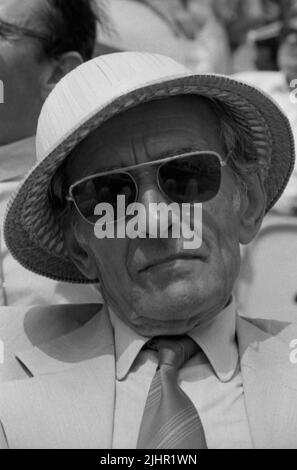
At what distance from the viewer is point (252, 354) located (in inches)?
89.8

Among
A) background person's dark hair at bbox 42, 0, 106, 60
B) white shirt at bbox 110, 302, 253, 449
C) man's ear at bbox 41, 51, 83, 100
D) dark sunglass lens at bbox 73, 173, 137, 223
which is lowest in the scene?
white shirt at bbox 110, 302, 253, 449

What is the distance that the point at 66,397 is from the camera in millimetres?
2197

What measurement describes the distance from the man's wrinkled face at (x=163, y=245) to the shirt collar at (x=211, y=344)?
0.04 m

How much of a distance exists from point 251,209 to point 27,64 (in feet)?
3.56

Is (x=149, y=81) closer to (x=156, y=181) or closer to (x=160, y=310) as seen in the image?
(x=156, y=181)

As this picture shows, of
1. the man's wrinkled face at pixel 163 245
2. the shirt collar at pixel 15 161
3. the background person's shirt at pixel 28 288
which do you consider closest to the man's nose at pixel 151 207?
the man's wrinkled face at pixel 163 245

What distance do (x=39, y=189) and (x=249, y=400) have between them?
682 mm

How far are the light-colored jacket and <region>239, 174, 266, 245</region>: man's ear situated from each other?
22 centimetres

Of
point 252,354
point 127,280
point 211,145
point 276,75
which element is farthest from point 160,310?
point 276,75

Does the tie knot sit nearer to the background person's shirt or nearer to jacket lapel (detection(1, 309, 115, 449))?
jacket lapel (detection(1, 309, 115, 449))

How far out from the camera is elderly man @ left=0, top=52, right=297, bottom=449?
2131mm

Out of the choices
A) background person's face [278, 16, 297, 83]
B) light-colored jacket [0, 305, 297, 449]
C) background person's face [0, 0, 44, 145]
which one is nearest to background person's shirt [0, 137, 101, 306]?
background person's face [0, 0, 44, 145]

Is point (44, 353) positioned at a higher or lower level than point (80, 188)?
lower

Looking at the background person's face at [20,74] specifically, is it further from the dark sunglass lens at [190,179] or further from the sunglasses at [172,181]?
the dark sunglass lens at [190,179]
